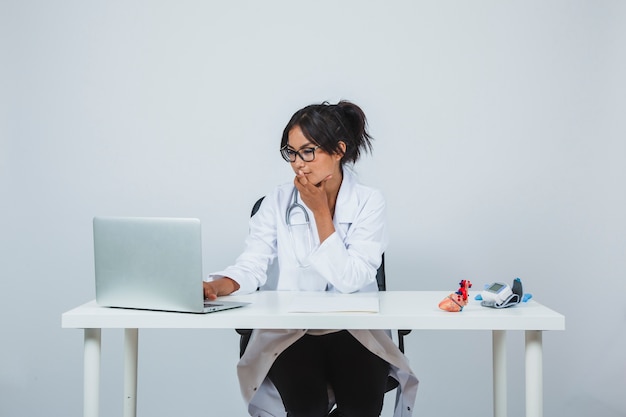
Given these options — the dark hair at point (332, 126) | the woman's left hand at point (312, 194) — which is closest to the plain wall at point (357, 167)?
the dark hair at point (332, 126)

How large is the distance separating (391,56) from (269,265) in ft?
4.50

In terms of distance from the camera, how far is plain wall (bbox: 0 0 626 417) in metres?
3.47

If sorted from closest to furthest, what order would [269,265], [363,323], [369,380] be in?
[363,323], [369,380], [269,265]

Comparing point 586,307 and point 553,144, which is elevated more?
point 553,144

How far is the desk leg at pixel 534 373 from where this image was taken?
185cm

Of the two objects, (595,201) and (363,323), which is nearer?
(363,323)

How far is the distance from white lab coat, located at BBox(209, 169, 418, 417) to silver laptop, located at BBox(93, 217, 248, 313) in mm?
362

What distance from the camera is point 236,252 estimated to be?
3576mm

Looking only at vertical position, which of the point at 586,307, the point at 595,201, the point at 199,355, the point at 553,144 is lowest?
the point at 199,355

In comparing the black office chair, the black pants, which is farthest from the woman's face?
the black pants

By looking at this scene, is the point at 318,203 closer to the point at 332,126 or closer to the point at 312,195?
the point at 312,195

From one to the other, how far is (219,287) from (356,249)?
43 centimetres

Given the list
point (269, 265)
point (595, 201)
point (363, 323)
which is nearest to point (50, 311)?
point (269, 265)

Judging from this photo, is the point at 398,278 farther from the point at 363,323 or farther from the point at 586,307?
the point at 363,323
